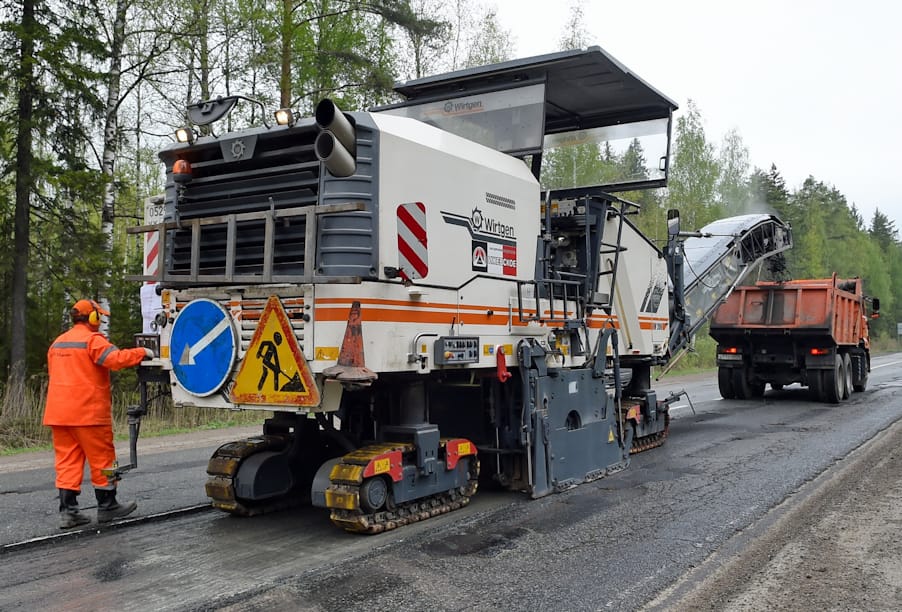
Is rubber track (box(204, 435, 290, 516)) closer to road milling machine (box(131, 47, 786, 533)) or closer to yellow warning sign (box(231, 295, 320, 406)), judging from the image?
road milling machine (box(131, 47, 786, 533))

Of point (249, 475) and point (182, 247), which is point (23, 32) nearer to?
point (182, 247)

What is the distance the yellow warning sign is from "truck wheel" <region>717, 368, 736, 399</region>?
1281cm

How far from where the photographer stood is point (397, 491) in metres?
5.66

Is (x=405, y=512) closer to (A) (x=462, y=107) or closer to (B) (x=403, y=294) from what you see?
(B) (x=403, y=294)

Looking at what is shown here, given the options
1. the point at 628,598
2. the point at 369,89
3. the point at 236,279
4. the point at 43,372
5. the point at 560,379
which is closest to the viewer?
the point at 628,598

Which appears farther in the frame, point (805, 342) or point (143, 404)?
point (805, 342)

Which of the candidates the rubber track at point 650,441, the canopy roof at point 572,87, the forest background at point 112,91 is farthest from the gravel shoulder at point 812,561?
the forest background at point 112,91

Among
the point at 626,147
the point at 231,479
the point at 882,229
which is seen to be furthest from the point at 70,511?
the point at 882,229

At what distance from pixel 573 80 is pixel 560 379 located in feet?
9.11

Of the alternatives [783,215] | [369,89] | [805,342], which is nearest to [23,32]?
[369,89]

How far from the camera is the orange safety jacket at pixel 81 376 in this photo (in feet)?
18.9

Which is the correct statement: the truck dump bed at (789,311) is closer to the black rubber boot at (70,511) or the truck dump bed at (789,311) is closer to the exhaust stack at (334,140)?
the exhaust stack at (334,140)

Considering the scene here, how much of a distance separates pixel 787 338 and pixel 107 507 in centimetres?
1342

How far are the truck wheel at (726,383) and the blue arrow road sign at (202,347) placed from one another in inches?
505
